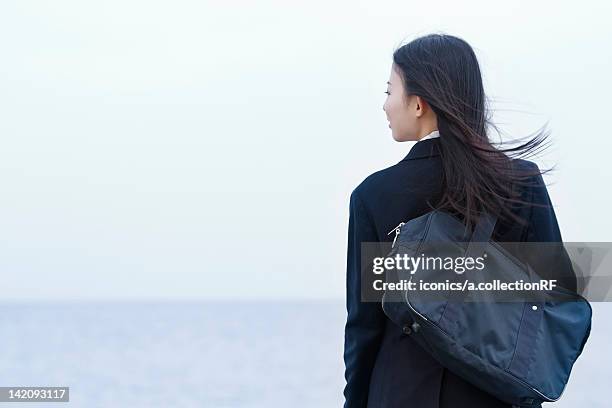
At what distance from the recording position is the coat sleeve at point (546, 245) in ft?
5.61

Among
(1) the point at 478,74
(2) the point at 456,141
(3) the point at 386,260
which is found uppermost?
(1) the point at 478,74

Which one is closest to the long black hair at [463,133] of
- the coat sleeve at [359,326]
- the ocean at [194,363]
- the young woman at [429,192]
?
the young woman at [429,192]

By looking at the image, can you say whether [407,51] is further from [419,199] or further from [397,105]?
[419,199]

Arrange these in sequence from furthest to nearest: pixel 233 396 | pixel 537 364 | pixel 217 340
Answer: pixel 217 340 < pixel 233 396 < pixel 537 364

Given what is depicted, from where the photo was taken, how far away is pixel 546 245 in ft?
5.68

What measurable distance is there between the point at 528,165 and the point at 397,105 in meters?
0.28

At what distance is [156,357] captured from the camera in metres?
15.7

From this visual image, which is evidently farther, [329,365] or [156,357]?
[156,357]

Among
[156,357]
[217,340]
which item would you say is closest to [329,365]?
[156,357]

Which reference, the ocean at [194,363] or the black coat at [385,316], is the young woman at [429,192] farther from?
the ocean at [194,363]

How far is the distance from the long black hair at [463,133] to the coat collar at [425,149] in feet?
0.05

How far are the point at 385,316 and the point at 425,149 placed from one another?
332 mm

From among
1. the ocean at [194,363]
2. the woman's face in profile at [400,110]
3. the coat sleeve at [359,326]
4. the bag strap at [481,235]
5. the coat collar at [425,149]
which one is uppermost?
the woman's face in profile at [400,110]

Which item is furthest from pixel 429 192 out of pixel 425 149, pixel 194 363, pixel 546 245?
pixel 194 363
